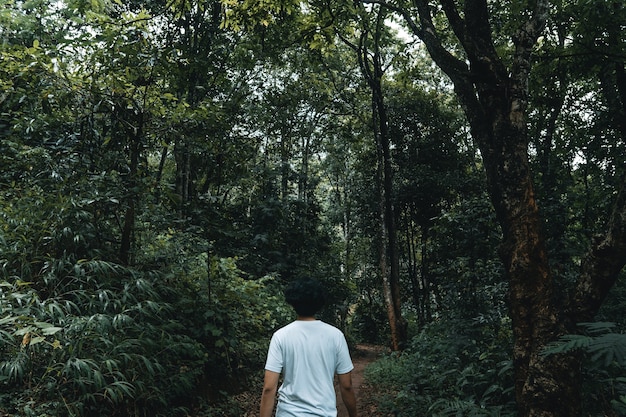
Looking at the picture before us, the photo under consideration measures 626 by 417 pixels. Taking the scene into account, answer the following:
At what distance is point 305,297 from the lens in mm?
2756

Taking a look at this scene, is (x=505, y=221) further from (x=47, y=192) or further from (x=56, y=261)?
(x=47, y=192)

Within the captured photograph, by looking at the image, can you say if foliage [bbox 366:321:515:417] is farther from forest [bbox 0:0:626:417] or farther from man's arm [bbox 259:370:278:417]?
man's arm [bbox 259:370:278:417]

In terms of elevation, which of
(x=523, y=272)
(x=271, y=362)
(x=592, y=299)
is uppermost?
(x=523, y=272)

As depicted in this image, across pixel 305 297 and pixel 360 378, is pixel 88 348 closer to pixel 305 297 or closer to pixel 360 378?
pixel 305 297

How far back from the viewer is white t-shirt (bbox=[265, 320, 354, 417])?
2.63 meters

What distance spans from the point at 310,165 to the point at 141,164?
57.1 ft

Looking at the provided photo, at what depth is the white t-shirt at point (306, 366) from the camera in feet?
8.64

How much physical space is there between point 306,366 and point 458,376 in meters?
4.20

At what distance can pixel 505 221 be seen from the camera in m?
3.86

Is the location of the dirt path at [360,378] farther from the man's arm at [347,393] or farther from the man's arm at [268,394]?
the man's arm at [268,394]

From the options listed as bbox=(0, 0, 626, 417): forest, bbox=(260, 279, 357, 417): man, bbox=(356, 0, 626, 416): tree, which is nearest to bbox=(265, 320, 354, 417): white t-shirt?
bbox=(260, 279, 357, 417): man

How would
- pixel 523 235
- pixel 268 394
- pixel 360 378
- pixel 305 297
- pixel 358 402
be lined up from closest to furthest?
pixel 268 394 < pixel 305 297 < pixel 523 235 < pixel 358 402 < pixel 360 378

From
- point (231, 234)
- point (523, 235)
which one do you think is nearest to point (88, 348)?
point (523, 235)

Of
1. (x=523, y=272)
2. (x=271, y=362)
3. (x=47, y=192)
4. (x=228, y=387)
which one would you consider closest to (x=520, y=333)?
(x=523, y=272)
